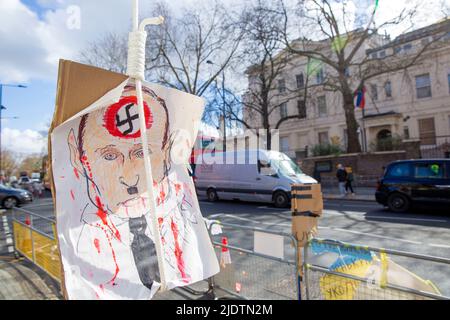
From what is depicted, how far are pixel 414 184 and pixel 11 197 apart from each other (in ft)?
59.4

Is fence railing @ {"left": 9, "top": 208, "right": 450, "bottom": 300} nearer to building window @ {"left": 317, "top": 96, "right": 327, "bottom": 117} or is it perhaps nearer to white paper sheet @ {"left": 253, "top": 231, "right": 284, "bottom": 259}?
white paper sheet @ {"left": 253, "top": 231, "right": 284, "bottom": 259}

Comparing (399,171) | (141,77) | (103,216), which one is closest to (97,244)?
(103,216)

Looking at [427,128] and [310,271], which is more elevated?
[427,128]

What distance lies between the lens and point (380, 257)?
263cm

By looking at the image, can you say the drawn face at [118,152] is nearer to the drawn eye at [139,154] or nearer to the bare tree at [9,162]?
the drawn eye at [139,154]

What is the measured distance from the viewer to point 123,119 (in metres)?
1.64

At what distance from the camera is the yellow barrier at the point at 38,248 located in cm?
444

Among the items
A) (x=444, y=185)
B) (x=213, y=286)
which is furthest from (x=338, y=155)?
(x=213, y=286)

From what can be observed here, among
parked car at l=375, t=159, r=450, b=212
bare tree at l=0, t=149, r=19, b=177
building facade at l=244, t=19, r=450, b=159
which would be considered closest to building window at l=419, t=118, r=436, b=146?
building facade at l=244, t=19, r=450, b=159

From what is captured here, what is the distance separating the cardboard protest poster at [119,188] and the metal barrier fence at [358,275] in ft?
4.96

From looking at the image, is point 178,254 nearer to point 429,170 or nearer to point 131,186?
point 131,186

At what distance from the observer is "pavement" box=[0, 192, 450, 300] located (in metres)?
4.12
